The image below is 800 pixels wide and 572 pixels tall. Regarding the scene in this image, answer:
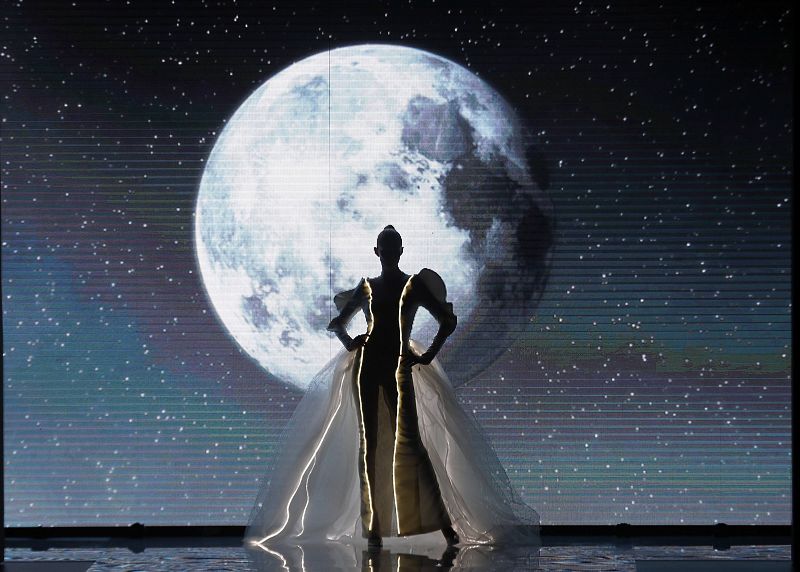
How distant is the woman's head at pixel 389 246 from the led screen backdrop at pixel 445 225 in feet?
3.41

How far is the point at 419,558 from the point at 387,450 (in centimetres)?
61

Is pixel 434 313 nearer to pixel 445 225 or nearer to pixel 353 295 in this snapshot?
pixel 353 295

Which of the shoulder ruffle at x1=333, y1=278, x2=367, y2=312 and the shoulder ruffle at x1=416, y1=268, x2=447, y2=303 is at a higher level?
the shoulder ruffle at x1=416, y1=268, x2=447, y2=303

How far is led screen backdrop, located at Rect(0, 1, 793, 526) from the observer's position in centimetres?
703

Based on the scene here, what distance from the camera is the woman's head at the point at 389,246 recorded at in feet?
19.6

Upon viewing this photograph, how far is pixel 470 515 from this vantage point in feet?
19.7

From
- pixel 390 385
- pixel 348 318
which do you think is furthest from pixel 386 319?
pixel 390 385

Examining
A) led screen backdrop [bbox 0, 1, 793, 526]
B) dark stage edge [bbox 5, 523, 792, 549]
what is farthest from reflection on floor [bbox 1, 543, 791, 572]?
led screen backdrop [bbox 0, 1, 793, 526]

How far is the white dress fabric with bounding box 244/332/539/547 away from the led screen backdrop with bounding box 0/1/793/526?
0.92m

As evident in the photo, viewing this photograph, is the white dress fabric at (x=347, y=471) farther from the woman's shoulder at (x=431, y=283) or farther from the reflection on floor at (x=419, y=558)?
the woman's shoulder at (x=431, y=283)

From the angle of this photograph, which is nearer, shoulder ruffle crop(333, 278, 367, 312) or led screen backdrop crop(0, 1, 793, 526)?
shoulder ruffle crop(333, 278, 367, 312)

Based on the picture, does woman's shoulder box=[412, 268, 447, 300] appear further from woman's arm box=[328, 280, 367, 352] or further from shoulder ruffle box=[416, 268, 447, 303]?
woman's arm box=[328, 280, 367, 352]

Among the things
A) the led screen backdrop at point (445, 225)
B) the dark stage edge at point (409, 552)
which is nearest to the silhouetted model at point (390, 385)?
the dark stage edge at point (409, 552)

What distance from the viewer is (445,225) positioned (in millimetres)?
7055
